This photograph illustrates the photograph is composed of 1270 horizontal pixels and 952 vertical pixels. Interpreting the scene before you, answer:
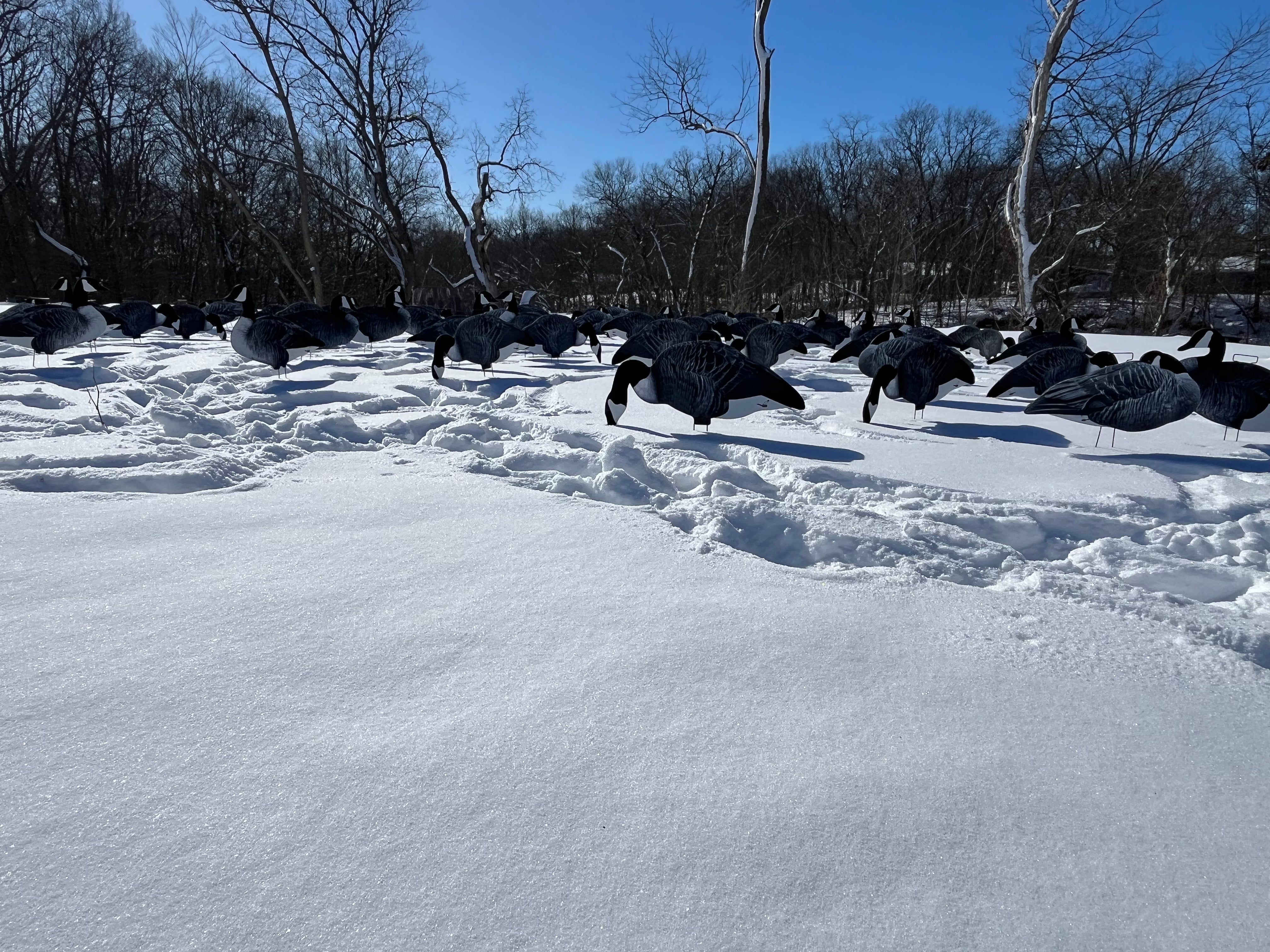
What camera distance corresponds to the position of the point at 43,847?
3.67 feet

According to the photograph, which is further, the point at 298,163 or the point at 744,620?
the point at 298,163

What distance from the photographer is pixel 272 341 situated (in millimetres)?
7695

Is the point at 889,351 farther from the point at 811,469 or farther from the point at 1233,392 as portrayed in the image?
the point at 811,469

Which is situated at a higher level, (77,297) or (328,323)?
(77,297)

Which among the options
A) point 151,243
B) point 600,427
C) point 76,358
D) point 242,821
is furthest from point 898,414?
point 151,243

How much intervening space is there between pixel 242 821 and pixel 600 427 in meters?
4.00

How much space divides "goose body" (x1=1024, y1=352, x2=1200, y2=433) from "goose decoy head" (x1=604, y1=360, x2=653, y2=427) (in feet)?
8.80

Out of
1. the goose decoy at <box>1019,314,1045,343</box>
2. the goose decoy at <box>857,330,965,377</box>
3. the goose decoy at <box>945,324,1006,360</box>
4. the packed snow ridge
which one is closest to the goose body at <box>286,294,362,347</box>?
the packed snow ridge

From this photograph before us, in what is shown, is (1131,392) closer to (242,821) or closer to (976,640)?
(976,640)

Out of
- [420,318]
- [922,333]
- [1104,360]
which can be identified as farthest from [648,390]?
[420,318]

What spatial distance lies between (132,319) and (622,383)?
1077cm

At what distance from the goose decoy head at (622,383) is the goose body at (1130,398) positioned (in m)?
2.68

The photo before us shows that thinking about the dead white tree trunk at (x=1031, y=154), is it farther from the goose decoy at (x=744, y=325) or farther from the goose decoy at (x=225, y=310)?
the goose decoy at (x=225, y=310)

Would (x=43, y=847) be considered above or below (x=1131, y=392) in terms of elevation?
below
